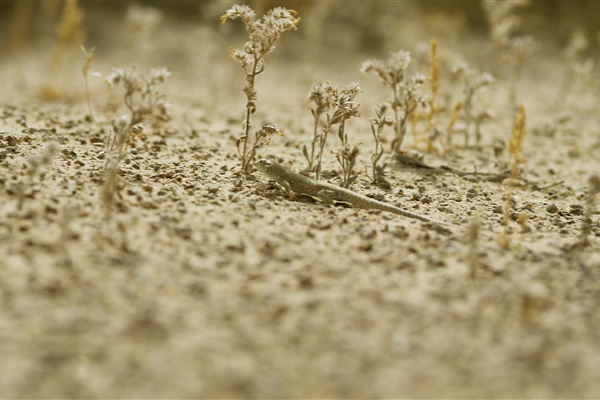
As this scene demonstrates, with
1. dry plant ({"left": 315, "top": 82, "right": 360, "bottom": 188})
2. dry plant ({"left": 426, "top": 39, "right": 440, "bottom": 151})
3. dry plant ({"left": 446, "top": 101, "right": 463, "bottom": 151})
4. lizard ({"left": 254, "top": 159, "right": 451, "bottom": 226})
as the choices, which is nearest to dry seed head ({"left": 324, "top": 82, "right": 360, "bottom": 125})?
dry plant ({"left": 315, "top": 82, "right": 360, "bottom": 188})

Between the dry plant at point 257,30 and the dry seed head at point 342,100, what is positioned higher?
the dry plant at point 257,30

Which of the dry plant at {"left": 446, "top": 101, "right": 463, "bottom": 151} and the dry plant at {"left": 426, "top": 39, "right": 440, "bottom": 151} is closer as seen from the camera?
the dry plant at {"left": 426, "top": 39, "right": 440, "bottom": 151}

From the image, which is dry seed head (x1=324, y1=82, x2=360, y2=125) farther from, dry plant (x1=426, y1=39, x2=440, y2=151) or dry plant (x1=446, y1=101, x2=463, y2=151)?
dry plant (x1=446, y1=101, x2=463, y2=151)

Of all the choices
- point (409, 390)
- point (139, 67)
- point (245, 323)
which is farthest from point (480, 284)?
point (139, 67)

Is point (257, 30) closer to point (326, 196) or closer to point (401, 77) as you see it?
point (326, 196)

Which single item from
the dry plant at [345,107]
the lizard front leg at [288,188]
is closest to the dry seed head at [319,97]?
the dry plant at [345,107]

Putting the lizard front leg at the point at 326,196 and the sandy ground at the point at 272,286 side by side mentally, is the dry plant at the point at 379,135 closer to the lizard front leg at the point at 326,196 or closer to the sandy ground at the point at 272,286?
the sandy ground at the point at 272,286

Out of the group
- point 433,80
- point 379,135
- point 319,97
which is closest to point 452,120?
point 433,80
